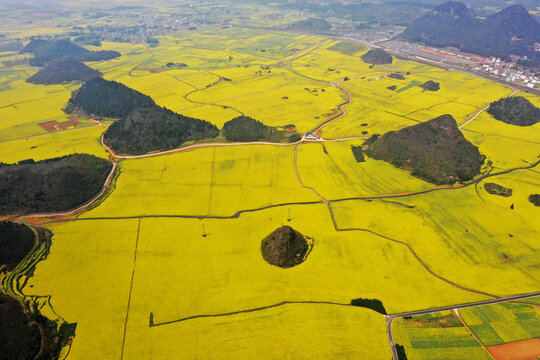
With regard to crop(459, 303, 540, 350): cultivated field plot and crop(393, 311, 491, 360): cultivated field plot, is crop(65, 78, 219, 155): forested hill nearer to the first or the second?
crop(393, 311, 491, 360): cultivated field plot

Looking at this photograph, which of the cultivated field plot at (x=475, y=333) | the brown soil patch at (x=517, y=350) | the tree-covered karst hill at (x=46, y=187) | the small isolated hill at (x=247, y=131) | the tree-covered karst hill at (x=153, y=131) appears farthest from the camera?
the small isolated hill at (x=247, y=131)

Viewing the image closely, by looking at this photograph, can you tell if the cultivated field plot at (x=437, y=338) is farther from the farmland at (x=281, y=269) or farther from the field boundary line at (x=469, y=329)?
the field boundary line at (x=469, y=329)

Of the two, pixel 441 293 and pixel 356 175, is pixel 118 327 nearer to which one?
pixel 441 293

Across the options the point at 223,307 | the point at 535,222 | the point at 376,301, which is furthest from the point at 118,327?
the point at 535,222

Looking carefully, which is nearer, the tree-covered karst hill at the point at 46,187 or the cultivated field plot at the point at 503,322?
the cultivated field plot at the point at 503,322

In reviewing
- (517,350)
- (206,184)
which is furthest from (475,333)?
(206,184)

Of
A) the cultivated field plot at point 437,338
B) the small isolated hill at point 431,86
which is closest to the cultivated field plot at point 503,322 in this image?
the cultivated field plot at point 437,338

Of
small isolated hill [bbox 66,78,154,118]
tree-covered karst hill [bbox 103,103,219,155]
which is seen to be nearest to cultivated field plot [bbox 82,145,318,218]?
tree-covered karst hill [bbox 103,103,219,155]
